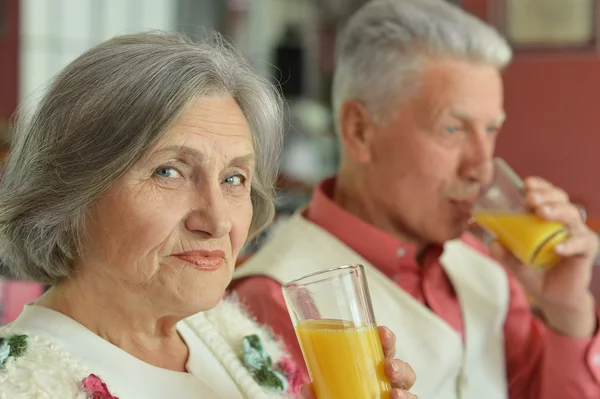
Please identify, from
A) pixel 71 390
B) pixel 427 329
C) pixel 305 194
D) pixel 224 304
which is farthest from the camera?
pixel 305 194

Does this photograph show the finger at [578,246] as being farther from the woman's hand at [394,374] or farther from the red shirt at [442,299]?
the woman's hand at [394,374]

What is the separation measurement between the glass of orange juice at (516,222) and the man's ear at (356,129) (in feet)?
0.97

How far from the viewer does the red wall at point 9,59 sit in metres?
7.34

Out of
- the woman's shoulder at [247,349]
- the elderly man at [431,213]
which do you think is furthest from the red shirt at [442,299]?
the woman's shoulder at [247,349]

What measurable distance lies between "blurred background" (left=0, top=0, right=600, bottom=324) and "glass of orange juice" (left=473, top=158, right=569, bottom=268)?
1858 millimetres

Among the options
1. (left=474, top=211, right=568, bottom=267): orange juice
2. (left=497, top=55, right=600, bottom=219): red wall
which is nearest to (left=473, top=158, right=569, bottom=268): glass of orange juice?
(left=474, top=211, right=568, bottom=267): orange juice

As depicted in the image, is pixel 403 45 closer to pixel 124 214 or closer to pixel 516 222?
pixel 516 222

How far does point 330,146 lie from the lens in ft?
24.2

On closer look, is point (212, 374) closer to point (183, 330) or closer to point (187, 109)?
point (183, 330)

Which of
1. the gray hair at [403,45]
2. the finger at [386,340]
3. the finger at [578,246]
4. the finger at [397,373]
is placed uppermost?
the gray hair at [403,45]

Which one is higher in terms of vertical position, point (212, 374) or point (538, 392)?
point (212, 374)

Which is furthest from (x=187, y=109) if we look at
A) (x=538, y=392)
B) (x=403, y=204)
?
(x=538, y=392)

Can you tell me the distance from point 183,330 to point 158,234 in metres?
0.28

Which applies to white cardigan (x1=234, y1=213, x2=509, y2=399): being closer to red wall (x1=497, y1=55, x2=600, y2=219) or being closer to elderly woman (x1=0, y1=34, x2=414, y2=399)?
elderly woman (x1=0, y1=34, x2=414, y2=399)
